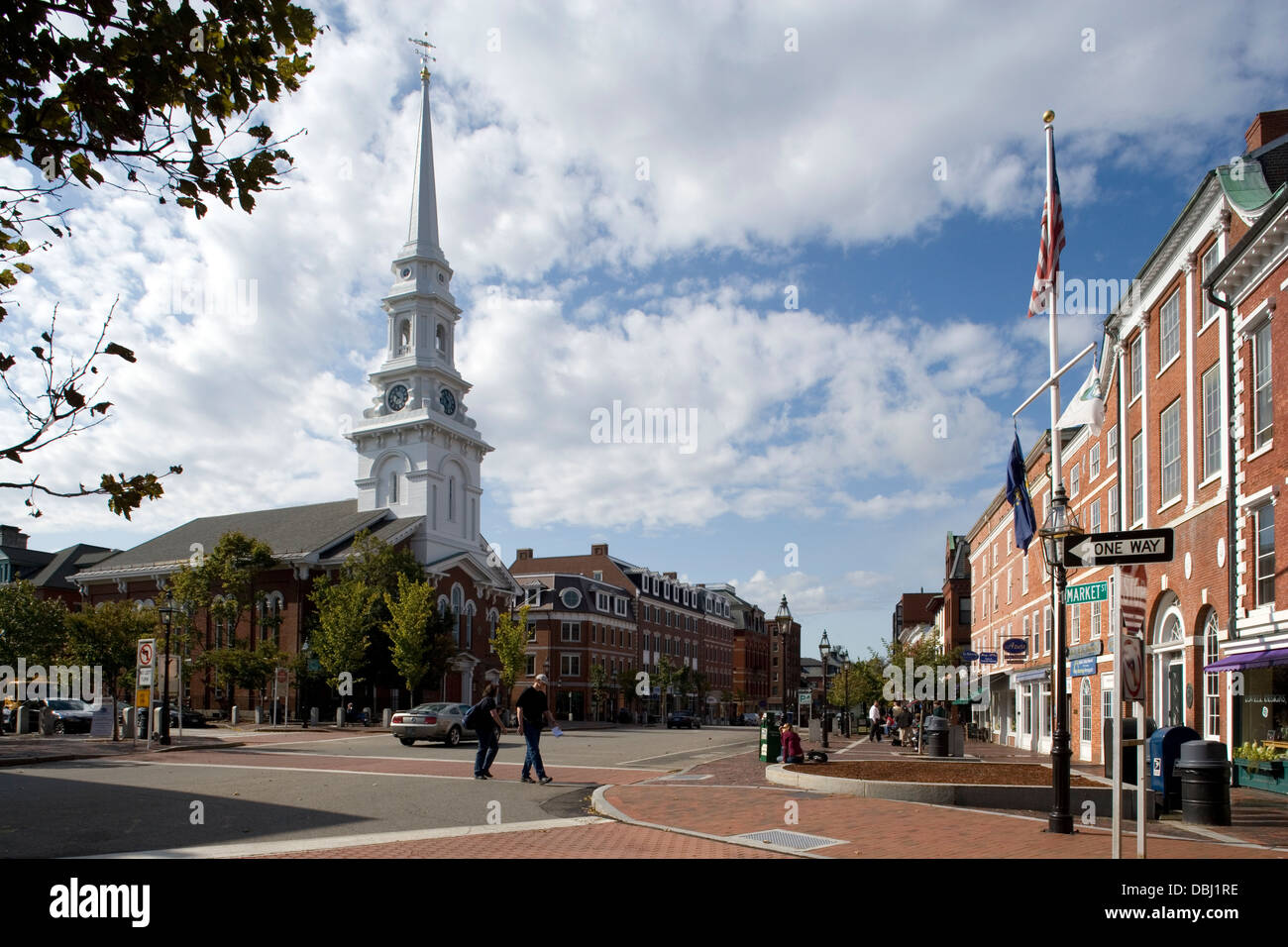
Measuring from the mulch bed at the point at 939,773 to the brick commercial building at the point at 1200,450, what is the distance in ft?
6.94

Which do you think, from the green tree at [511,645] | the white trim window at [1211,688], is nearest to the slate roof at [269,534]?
the green tree at [511,645]

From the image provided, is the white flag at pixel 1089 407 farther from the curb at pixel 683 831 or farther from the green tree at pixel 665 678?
the green tree at pixel 665 678

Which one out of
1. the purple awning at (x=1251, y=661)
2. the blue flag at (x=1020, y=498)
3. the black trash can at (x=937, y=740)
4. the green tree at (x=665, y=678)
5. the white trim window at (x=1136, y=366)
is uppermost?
the white trim window at (x=1136, y=366)

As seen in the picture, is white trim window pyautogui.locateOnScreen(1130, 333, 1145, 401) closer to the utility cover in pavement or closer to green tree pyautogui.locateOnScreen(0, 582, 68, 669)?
the utility cover in pavement

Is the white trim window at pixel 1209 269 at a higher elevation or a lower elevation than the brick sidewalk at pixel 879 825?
higher

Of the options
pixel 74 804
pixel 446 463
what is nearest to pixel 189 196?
pixel 74 804

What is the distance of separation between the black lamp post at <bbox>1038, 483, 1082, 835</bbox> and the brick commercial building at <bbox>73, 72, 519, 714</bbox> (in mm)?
47041

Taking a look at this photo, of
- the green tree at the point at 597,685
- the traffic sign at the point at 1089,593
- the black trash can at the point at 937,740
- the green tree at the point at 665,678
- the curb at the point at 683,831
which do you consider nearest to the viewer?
the curb at the point at 683,831

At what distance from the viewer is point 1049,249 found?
17.8m

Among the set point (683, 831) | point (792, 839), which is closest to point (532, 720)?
point (683, 831)

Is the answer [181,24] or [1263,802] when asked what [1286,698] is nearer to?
[1263,802]

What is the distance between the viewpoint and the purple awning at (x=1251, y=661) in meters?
16.8
